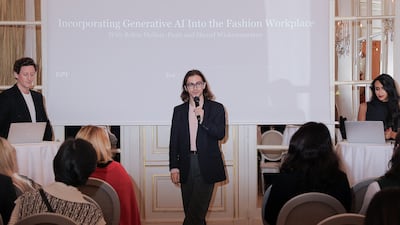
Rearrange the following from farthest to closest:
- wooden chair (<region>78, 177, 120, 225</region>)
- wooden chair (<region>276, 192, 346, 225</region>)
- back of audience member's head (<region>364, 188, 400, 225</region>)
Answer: wooden chair (<region>78, 177, 120, 225</region>)
wooden chair (<region>276, 192, 346, 225</region>)
back of audience member's head (<region>364, 188, 400, 225</region>)

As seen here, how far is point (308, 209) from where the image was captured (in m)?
2.37

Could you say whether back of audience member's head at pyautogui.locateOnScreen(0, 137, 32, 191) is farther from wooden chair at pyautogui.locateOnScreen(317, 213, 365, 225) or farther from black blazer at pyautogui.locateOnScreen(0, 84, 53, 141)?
black blazer at pyautogui.locateOnScreen(0, 84, 53, 141)

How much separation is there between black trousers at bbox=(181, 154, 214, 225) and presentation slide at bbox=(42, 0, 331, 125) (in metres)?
1.12

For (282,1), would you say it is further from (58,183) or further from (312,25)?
(58,183)

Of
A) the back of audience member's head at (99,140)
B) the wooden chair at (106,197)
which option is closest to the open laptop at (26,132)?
the back of audience member's head at (99,140)

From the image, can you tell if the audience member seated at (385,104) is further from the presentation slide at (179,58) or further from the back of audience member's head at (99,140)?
the back of audience member's head at (99,140)

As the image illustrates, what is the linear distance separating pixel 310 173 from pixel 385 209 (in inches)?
45.2

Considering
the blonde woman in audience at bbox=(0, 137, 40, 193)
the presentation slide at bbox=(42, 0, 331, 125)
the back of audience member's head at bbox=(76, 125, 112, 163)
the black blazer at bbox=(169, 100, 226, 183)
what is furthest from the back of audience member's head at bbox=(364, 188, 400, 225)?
the presentation slide at bbox=(42, 0, 331, 125)

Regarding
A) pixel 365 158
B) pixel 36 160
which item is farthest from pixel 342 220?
pixel 36 160

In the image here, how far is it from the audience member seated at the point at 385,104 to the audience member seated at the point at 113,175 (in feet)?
8.03

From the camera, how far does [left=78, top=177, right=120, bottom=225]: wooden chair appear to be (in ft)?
8.79

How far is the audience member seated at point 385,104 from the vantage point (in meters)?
4.39

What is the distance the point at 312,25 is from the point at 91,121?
2350 millimetres

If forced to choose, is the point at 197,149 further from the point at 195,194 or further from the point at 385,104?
the point at 385,104
